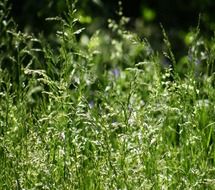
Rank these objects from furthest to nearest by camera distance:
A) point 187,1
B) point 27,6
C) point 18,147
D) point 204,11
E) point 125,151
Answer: point 187,1, point 204,11, point 27,6, point 18,147, point 125,151

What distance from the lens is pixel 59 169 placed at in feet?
7.55

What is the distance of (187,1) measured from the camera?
19.1ft

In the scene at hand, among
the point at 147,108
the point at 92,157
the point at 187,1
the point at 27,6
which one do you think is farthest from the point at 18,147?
the point at 187,1

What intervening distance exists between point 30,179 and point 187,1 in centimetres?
377

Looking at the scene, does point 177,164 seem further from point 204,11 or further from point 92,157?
point 204,11

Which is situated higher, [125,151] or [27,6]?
[27,6]

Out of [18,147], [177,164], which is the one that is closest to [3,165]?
[18,147]

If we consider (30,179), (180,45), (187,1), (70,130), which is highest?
(187,1)

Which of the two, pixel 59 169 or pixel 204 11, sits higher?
pixel 204 11

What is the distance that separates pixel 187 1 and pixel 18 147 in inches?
146

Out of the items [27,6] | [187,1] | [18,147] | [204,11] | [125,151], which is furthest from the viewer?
[187,1]

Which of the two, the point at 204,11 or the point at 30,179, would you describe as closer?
the point at 30,179

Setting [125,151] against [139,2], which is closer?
[125,151]

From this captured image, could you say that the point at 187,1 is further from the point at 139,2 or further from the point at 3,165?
the point at 3,165
